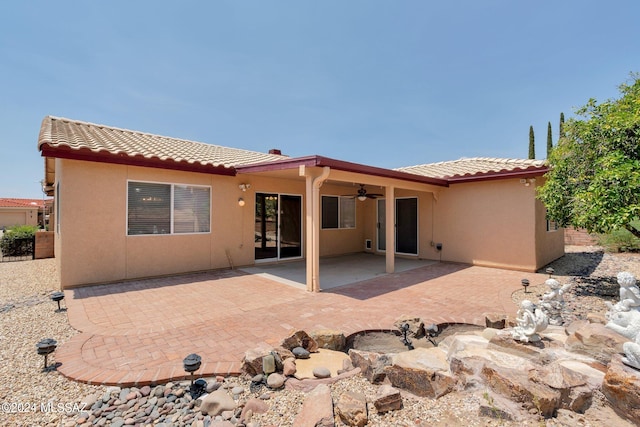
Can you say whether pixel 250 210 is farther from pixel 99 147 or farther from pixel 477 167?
pixel 477 167

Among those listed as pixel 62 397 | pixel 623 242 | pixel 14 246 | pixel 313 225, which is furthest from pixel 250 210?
pixel 623 242

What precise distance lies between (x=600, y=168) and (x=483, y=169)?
4.48 meters

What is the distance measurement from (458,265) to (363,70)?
10132 mm

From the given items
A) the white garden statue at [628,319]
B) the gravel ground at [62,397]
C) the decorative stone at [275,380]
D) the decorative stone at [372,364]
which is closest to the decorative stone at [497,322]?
the white garden statue at [628,319]

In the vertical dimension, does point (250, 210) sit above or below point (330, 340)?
above

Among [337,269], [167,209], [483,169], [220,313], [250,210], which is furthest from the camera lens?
[483,169]

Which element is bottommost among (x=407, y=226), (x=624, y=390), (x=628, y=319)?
(x=624, y=390)

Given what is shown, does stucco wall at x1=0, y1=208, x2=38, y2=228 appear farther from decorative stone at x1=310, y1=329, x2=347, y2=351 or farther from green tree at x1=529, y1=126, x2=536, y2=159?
green tree at x1=529, y1=126, x2=536, y2=159

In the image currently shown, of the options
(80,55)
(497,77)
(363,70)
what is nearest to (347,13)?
(363,70)

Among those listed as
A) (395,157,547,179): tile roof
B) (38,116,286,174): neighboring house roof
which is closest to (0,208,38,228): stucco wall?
(38,116,286,174): neighboring house roof

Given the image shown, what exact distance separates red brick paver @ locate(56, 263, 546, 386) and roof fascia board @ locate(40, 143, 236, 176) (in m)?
3.22

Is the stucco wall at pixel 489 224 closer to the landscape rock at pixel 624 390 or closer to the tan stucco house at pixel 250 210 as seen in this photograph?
the tan stucco house at pixel 250 210

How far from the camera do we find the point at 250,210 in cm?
1005

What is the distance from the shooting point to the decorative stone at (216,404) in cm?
275
